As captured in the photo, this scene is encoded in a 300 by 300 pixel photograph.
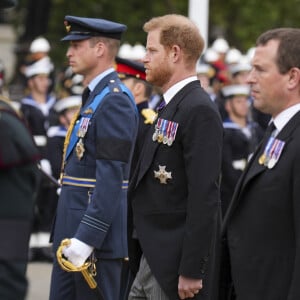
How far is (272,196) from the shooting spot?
15.6 ft

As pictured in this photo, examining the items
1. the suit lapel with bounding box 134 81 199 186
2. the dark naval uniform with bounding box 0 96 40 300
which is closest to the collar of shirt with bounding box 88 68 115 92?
the suit lapel with bounding box 134 81 199 186

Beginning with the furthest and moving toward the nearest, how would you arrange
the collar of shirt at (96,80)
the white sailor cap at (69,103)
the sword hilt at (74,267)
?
the white sailor cap at (69,103) < the collar of shirt at (96,80) < the sword hilt at (74,267)

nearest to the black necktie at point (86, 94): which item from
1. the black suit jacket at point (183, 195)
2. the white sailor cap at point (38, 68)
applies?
the black suit jacket at point (183, 195)

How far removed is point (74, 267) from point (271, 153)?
1.36m

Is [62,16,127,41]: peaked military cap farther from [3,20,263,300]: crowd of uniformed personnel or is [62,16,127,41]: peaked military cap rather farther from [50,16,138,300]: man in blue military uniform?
[3,20,263,300]: crowd of uniformed personnel

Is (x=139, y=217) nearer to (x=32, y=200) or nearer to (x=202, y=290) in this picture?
(x=202, y=290)

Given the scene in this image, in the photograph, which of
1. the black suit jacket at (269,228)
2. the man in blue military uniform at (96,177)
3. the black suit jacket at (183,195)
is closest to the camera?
the black suit jacket at (269,228)

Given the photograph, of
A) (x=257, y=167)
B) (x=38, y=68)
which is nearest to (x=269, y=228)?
(x=257, y=167)

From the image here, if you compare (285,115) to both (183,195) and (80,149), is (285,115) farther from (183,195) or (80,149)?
(80,149)

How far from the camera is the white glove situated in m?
5.71

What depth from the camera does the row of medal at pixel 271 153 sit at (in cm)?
482

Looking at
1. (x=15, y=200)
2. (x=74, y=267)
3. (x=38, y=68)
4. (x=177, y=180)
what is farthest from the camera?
(x=38, y=68)

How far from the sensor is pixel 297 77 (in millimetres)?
4902

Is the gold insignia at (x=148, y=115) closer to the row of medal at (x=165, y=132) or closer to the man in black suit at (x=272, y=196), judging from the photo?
the row of medal at (x=165, y=132)
